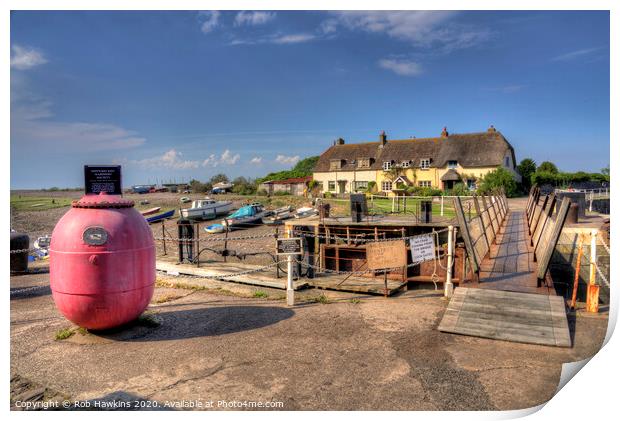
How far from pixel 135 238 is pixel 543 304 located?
621cm

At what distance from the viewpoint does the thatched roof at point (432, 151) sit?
153 feet

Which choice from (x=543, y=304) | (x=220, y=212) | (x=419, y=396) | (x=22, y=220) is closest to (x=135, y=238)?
(x=419, y=396)

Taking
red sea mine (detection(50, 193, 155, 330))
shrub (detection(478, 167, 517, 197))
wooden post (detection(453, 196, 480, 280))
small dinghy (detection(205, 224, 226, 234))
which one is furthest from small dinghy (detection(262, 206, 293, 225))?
red sea mine (detection(50, 193, 155, 330))

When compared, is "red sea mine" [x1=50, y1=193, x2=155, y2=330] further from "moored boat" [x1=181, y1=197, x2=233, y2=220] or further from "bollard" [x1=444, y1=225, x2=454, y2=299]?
"moored boat" [x1=181, y1=197, x2=233, y2=220]

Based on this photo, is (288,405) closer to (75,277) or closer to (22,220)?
(75,277)

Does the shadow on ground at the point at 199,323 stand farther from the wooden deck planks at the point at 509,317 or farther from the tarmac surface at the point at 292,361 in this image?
the wooden deck planks at the point at 509,317

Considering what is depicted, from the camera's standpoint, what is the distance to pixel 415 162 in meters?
50.5

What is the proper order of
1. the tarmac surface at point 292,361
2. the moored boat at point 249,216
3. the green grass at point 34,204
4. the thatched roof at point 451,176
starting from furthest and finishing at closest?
the green grass at point 34,204, the thatched roof at point 451,176, the moored boat at point 249,216, the tarmac surface at point 292,361

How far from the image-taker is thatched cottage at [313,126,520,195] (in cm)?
4653

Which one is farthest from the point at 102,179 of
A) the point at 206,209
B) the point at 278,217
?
the point at 206,209

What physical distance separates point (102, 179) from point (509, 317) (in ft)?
21.1

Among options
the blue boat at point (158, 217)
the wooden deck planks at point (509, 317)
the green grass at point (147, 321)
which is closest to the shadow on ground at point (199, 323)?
the green grass at point (147, 321)

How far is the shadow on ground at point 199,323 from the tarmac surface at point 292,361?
0.02 metres

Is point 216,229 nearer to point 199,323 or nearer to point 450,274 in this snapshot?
point 199,323
